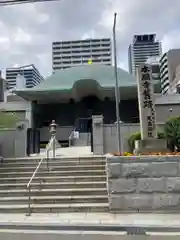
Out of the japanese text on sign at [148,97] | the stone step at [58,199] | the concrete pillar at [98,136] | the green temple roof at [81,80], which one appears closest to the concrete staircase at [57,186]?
the stone step at [58,199]

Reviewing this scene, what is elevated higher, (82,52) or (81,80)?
(82,52)

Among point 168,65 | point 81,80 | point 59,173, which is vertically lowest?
point 59,173

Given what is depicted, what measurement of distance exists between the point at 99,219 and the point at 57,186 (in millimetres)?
2845

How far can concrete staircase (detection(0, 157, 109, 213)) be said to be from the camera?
9086 millimetres

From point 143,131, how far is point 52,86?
3267cm

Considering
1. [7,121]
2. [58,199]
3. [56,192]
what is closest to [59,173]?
[56,192]

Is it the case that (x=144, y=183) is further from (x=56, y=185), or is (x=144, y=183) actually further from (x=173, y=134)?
(x=173, y=134)

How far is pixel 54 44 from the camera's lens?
1905 inches

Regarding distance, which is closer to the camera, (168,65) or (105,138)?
(105,138)

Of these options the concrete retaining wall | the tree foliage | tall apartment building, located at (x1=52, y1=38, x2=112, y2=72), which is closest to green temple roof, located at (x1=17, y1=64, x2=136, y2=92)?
tall apartment building, located at (x1=52, y1=38, x2=112, y2=72)

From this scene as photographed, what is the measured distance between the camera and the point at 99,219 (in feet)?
26.1

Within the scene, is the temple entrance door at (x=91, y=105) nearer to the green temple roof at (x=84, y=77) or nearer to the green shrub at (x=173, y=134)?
the green temple roof at (x=84, y=77)

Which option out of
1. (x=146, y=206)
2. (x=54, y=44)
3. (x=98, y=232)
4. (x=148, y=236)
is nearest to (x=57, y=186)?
(x=146, y=206)

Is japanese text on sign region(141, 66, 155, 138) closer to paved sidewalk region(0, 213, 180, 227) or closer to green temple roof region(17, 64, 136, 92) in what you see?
paved sidewalk region(0, 213, 180, 227)
